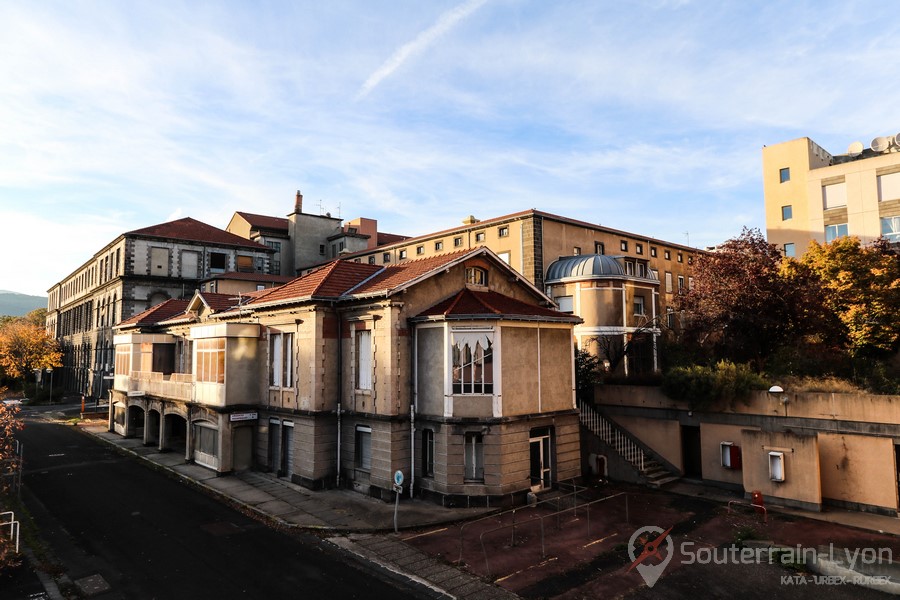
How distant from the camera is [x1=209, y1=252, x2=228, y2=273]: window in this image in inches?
2422

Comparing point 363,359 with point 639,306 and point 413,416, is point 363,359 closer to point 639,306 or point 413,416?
point 413,416

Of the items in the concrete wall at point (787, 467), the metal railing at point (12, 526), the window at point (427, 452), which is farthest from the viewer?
the window at point (427, 452)

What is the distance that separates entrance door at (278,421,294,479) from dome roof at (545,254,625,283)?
20.8m

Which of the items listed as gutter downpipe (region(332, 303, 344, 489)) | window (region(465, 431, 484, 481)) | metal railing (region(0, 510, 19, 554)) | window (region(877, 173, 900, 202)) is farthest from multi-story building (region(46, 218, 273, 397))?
window (region(877, 173, 900, 202))

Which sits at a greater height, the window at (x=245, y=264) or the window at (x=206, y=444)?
the window at (x=245, y=264)

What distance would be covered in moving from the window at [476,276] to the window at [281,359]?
8.56 metres

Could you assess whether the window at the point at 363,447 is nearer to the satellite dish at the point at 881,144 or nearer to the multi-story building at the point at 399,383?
the multi-story building at the point at 399,383

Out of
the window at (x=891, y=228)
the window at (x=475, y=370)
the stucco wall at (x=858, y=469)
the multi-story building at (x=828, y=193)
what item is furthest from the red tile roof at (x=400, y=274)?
the window at (x=891, y=228)

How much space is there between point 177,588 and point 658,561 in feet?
42.2

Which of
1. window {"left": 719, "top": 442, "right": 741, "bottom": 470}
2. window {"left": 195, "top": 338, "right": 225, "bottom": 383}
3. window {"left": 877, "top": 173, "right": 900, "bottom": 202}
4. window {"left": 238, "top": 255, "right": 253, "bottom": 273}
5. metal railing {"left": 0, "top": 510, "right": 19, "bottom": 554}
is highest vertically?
window {"left": 877, "top": 173, "right": 900, "bottom": 202}

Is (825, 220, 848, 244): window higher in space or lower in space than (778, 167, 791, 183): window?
lower

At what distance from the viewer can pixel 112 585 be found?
14234mm

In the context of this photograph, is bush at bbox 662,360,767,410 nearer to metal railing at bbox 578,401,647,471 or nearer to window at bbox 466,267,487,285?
metal railing at bbox 578,401,647,471

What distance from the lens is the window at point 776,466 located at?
19.7 metres
